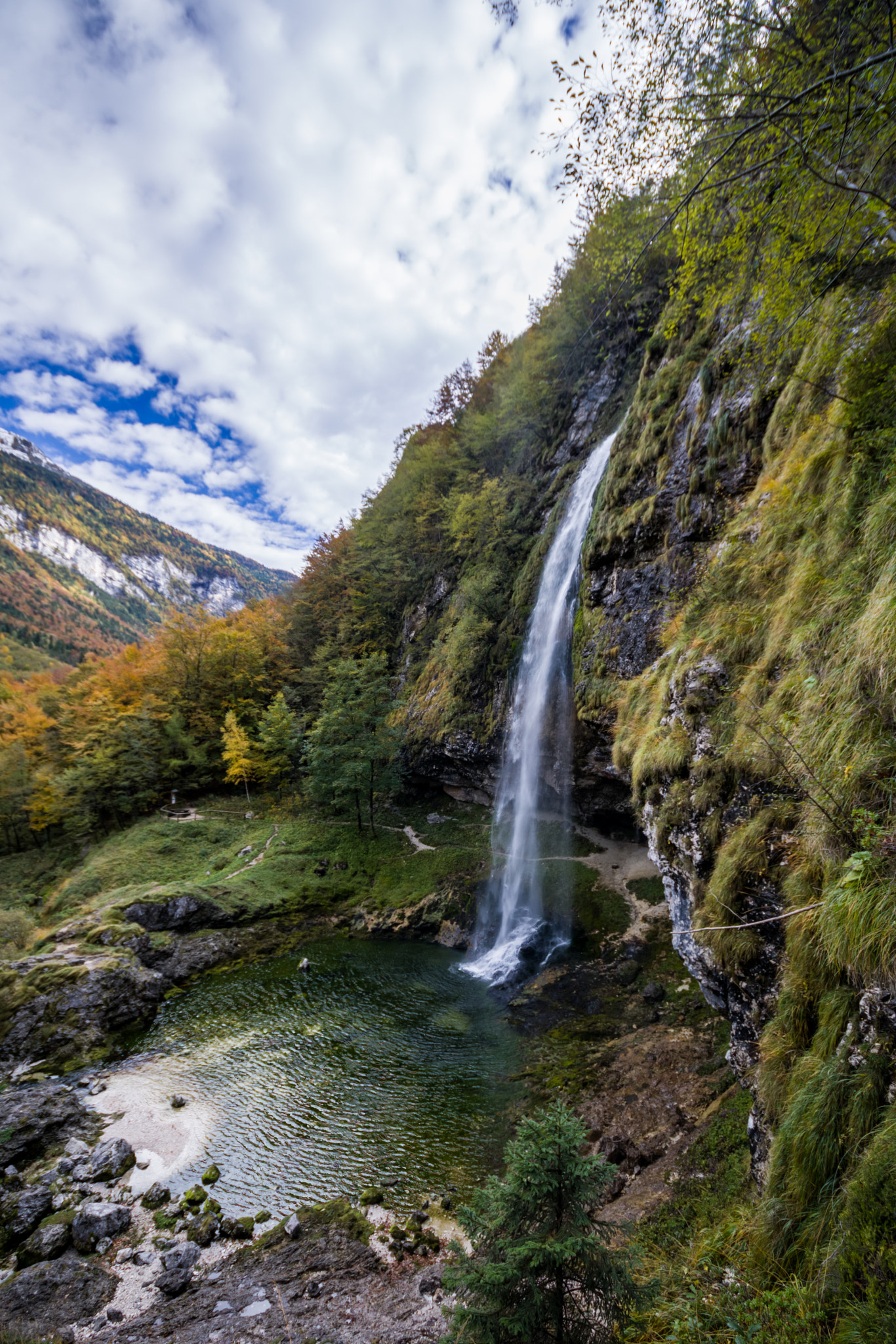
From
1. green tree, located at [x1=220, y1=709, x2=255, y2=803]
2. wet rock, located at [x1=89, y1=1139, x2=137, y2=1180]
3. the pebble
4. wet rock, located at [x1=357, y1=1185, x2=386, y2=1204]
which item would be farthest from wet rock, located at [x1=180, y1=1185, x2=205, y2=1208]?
green tree, located at [x1=220, y1=709, x2=255, y2=803]

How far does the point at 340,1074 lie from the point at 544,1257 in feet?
31.1

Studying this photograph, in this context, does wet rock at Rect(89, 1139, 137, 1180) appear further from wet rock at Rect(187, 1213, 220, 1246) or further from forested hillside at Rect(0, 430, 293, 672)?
forested hillside at Rect(0, 430, 293, 672)

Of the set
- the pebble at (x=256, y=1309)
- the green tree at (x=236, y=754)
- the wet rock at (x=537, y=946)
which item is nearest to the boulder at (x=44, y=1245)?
the pebble at (x=256, y=1309)

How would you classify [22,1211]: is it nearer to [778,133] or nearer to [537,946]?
[537,946]

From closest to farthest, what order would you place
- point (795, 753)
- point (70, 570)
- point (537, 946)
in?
point (795, 753) < point (537, 946) < point (70, 570)

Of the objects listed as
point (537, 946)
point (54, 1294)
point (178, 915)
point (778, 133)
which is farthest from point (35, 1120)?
point (778, 133)

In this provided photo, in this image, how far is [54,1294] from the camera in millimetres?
6000

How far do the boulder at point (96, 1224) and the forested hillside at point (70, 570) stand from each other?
74925 millimetres

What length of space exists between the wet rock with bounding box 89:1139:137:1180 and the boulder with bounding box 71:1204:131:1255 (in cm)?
73

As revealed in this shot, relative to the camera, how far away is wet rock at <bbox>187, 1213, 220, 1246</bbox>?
6.73 meters

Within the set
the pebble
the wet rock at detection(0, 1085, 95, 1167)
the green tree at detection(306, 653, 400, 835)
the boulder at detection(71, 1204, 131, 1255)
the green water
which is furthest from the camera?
the green tree at detection(306, 653, 400, 835)

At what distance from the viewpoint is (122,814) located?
1053 inches

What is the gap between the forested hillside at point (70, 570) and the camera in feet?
303

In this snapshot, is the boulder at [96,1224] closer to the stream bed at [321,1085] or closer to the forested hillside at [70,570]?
the stream bed at [321,1085]
